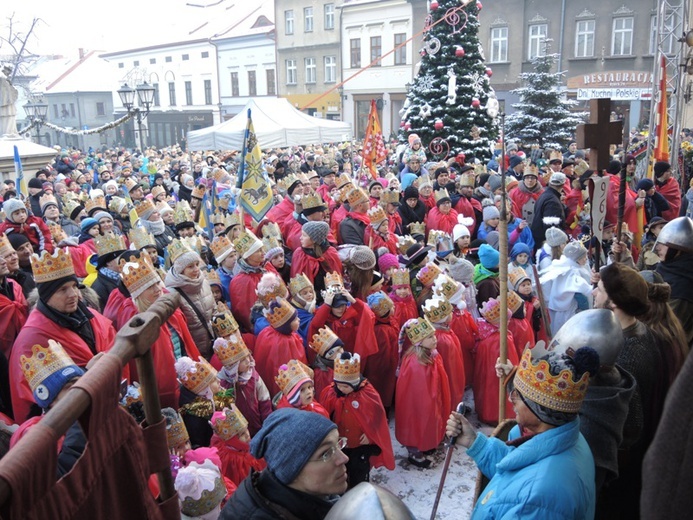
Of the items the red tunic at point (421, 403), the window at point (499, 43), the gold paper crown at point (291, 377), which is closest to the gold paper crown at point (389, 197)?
the red tunic at point (421, 403)

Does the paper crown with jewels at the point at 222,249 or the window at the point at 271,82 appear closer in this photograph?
the paper crown with jewels at the point at 222,249

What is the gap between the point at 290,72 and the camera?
4422 centimetres

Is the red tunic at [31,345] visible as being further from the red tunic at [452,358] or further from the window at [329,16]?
the window at [329,16]

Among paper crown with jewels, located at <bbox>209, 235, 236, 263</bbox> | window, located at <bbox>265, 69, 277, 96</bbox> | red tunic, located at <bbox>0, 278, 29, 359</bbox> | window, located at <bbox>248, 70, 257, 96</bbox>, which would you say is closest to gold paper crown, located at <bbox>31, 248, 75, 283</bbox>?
red tunic, located at <bbox>0, 278, 29, 359</bbox>

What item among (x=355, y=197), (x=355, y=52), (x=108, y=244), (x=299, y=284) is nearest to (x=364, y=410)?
(x=299, y=284)

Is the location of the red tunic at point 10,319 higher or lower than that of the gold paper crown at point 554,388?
lower

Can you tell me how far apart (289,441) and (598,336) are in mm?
1637

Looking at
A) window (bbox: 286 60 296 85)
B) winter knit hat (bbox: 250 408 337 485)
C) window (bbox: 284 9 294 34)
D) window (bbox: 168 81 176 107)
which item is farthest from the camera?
window (bbox: 168 81 176 107)

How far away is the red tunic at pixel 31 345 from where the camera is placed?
3797 mm

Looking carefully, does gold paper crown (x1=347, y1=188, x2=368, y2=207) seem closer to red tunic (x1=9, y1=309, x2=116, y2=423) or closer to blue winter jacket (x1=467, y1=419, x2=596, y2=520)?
red tunic (x1=9, y1=309, x2=116, y2=423)

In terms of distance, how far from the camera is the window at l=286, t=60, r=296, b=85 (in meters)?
44.0

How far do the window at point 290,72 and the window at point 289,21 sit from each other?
2.34m

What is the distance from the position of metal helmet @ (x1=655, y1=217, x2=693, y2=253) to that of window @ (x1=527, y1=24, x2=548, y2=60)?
101ft

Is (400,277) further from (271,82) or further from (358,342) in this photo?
(271,82)
